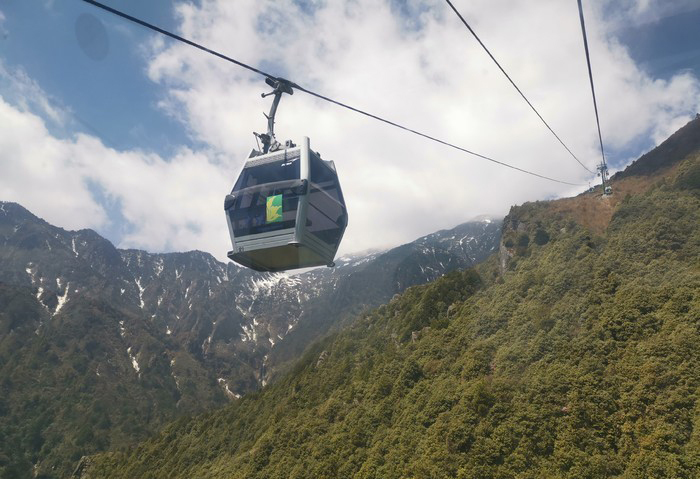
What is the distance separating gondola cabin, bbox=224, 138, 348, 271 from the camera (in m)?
15.6

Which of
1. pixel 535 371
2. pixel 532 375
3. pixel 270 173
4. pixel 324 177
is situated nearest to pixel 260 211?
pixel 270 173

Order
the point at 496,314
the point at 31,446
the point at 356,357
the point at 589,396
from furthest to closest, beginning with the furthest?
the point at 31,446, the point at 356,357, the point at 496,314, the point at 589,396

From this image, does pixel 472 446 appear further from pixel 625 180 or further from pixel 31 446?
pixel 31 446

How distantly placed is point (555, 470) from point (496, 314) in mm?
27159

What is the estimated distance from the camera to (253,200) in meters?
Result: 16.3

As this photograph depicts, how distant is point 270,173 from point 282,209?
168 cm

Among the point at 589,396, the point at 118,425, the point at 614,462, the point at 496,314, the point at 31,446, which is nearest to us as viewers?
the point at 614,462

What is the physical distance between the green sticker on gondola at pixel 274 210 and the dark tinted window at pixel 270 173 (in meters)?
0.80

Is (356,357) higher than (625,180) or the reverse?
the reverse

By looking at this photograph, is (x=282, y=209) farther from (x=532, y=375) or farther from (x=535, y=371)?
(x=535, y=371)

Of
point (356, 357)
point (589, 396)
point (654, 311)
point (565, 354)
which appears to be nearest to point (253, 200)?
point (589, 396)

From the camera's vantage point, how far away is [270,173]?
1642 cm

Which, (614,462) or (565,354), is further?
(565,354)

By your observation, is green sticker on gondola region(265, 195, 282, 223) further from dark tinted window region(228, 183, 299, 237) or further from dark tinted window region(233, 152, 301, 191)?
dark tinted window region(233, 152, 301, 191)
